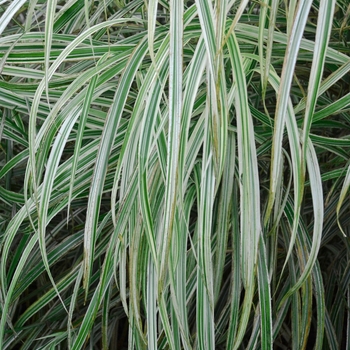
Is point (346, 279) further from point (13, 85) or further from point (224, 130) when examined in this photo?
point (13, 85)

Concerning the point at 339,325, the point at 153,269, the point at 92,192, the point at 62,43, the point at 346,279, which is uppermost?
the point at 62,43

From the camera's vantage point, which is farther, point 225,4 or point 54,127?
point 54,127

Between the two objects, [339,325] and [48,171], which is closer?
[48,171]

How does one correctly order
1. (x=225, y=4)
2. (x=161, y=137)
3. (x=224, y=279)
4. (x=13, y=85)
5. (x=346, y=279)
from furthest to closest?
(x=224, y=279), (x=346, y=279), (x=13, y=85), (x=161, y=137), (x=225, y=4)

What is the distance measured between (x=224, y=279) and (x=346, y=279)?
0.23m

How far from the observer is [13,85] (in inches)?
31.4

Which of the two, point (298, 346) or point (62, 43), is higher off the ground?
point (62, 43)

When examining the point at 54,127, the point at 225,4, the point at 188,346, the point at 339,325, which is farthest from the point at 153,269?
the point at 339,325

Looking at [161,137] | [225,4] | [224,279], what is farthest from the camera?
[224,279]

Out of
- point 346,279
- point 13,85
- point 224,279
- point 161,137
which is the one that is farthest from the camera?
point 224,279

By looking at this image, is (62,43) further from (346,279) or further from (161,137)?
(346,279)

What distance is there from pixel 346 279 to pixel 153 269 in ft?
1.18

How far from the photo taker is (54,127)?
699 mm

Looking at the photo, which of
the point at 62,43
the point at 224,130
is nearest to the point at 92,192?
the point at 224,130
